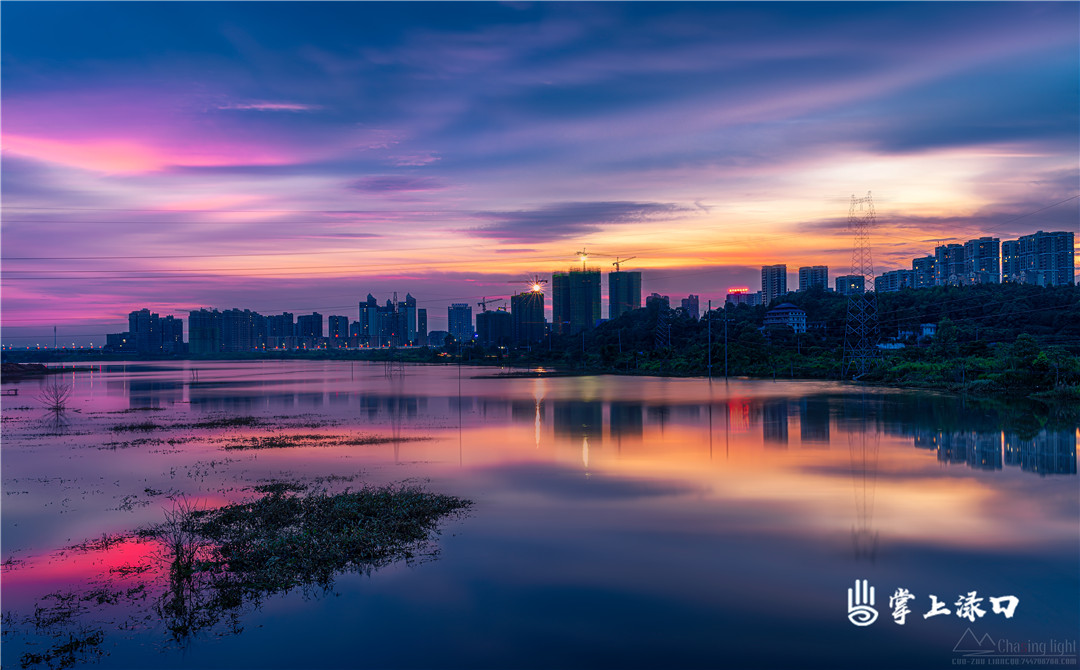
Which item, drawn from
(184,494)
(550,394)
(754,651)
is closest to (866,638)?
(754,651)

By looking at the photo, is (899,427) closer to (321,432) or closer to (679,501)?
(679,501)

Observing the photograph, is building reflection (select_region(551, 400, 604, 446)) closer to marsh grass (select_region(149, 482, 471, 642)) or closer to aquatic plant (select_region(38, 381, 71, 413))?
marsh grass (select_region(149, 482, 471, 642))

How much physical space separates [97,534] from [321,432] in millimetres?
18273

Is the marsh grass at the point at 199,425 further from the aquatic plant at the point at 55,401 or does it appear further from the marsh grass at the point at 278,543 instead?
the marsh grass at the point at 278,543

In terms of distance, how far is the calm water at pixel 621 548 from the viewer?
10.4 meters

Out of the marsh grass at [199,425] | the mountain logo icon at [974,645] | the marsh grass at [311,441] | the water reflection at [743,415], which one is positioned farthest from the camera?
the marsh grass at [199,425]

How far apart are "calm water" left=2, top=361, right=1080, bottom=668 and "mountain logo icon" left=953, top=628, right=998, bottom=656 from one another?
6 cm

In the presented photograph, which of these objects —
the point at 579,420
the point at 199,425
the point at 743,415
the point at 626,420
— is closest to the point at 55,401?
the point at 199,425

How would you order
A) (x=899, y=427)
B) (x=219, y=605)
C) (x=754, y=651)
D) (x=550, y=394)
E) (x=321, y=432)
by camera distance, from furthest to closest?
(x=550, y=394)
(x=321, y=432)
(x=899, y=427)
(x=219, y=605)
(x=754, y=651)

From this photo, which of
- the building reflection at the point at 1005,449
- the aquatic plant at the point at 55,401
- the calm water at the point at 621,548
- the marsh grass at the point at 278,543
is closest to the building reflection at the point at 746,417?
the building reflection at the point at 1005,449

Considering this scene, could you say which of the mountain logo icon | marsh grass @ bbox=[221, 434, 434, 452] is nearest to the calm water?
the mountain logo icon

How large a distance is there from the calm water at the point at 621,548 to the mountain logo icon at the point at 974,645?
0.06 metres

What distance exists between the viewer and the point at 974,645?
404 inches

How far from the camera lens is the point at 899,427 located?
105ft
